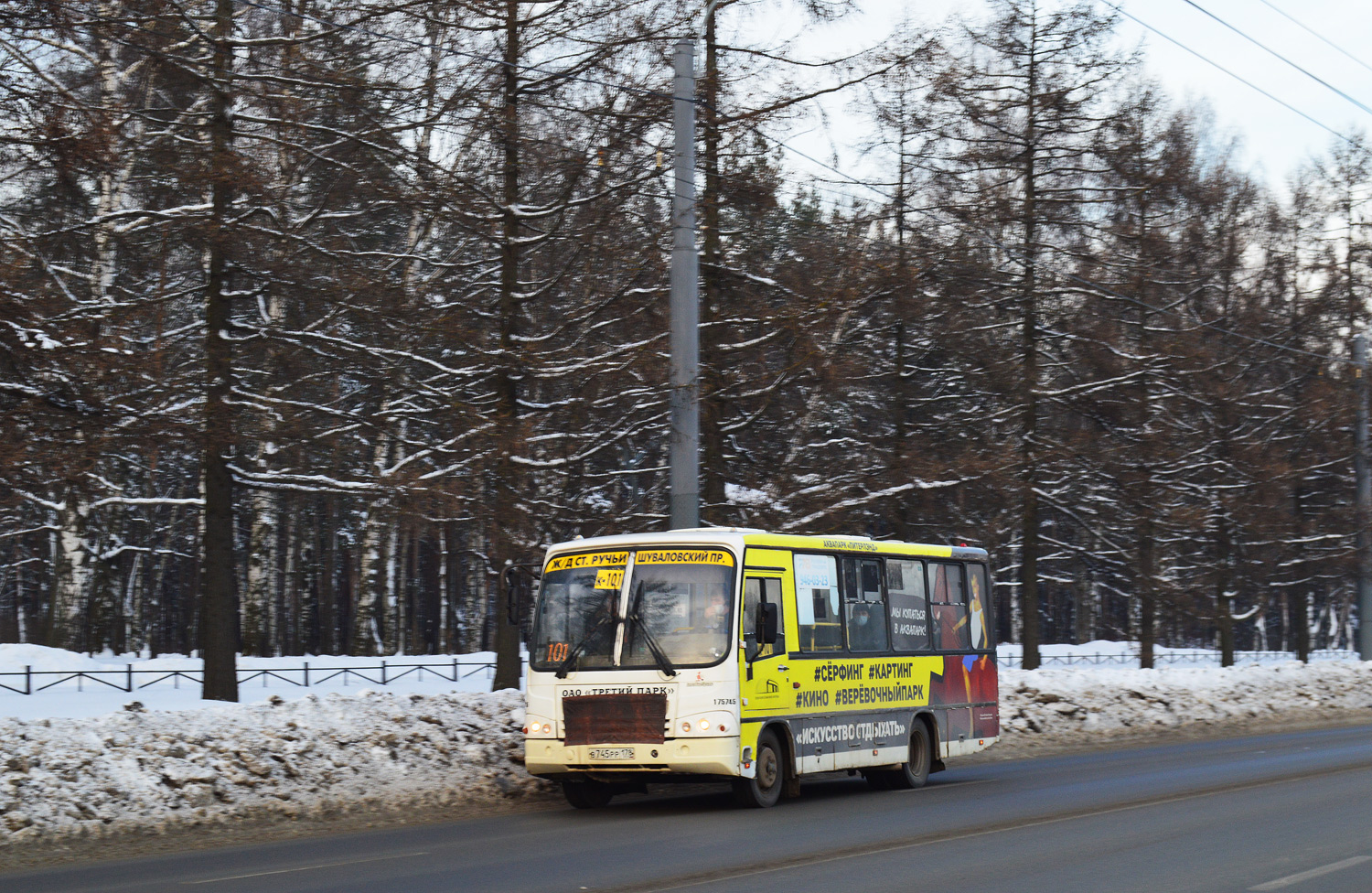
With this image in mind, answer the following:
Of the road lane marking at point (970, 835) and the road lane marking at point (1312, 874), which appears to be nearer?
the road lane marking at point (1312, 874)

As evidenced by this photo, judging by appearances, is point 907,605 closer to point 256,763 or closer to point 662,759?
point 662,759

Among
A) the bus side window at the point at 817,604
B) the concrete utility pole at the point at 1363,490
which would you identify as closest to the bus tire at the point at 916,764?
the bus side window at the point at 817,604

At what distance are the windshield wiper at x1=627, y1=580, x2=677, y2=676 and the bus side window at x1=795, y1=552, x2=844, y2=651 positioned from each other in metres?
1.84

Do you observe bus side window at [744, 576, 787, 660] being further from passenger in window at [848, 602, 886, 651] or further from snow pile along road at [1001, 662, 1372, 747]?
snow pile along road at [1001, 662, 1372, 747]

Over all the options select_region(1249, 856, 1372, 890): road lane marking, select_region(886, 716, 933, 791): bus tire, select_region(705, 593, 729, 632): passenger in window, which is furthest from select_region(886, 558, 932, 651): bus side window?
select_region(1249, 856, 1372, 890): road lane marking

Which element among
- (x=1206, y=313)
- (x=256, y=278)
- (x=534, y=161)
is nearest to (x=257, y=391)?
(x=256, y=278)

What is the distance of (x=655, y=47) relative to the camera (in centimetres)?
1917

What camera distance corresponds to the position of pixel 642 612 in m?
14.9

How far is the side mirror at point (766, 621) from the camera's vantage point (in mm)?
14625

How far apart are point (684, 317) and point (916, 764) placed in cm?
607

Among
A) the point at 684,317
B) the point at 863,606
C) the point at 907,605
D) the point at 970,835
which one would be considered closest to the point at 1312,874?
the point at 970,835

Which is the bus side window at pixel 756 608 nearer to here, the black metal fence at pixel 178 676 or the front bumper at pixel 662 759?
the front bumper at pixel 662 759

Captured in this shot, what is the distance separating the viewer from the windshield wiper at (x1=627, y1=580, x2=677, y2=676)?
1444 cm

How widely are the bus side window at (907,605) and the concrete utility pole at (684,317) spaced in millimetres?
2677
